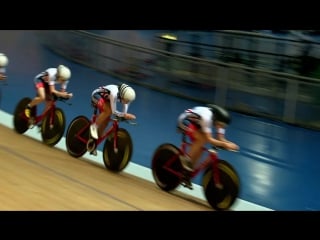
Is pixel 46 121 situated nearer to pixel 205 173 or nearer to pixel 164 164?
pixel 164 164

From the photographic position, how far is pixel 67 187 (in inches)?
79.7

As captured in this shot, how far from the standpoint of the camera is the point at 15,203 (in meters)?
1.90

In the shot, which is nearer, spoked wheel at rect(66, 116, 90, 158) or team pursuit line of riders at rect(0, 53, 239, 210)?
team pursuit line of riders at rect(0, 53, 239, 210)

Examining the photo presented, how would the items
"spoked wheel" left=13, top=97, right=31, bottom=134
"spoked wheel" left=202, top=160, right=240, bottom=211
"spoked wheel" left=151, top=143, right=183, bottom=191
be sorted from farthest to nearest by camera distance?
"spoked wheel" left=13, top=97, right=31, bottom=134 → "spoked wheel" left=151, top=143, right=183, bottom=191 → "spoked wheel" left=202, top=160, right=240, bottom=211

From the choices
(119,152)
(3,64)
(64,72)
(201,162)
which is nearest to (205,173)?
(201,162)

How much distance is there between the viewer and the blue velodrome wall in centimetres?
198

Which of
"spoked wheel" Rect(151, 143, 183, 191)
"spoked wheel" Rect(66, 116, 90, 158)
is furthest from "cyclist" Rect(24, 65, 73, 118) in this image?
"spoked wheel" Rect(151, 143, 183, 191)

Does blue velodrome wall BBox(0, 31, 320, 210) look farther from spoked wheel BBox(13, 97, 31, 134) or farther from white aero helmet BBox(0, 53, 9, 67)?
spoked wheel BBox(13, 97, 31, 134)

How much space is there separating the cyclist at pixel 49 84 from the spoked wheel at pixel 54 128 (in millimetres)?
64

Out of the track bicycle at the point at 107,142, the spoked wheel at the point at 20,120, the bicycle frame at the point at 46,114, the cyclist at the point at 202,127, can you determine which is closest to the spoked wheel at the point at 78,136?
the track bicycle at the point at 107,142

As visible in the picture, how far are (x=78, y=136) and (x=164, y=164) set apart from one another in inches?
16.2
